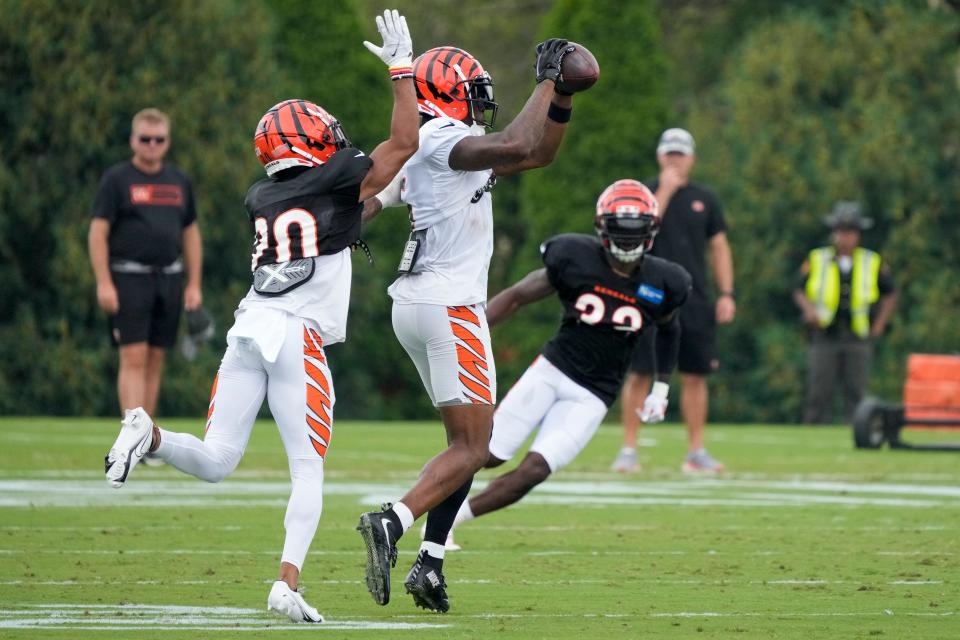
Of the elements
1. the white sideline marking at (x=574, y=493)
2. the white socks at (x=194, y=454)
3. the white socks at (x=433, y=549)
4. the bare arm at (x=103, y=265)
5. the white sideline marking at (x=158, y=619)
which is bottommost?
the white sideline marking at (x=574, y=493)

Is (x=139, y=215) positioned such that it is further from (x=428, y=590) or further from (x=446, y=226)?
(x=428, y=590)

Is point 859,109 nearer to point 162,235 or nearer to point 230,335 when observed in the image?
point 162,235

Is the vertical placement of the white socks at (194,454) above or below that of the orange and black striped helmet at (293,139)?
below

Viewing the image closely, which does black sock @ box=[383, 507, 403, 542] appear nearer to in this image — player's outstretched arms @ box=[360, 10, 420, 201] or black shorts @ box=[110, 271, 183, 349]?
player's outstretched arms @ box=[360, 10, 420, 201]

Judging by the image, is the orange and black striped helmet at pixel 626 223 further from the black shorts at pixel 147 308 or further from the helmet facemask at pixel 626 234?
the black shorts at pixel 147 308

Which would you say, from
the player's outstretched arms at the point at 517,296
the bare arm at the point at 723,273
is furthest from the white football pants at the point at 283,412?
the bare arm at the point at 723,273

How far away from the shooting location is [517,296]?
27.8ft

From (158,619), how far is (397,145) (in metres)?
1.81

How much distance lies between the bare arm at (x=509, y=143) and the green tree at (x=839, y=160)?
74.2ft

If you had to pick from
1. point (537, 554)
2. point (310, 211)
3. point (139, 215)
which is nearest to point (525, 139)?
point (310, 211)

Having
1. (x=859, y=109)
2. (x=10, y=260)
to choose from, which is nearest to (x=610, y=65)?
(x=859, y=109)

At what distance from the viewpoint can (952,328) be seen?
2800 centimetres

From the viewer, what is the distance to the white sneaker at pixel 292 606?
231 inches

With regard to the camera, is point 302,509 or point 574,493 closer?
point 302,509
